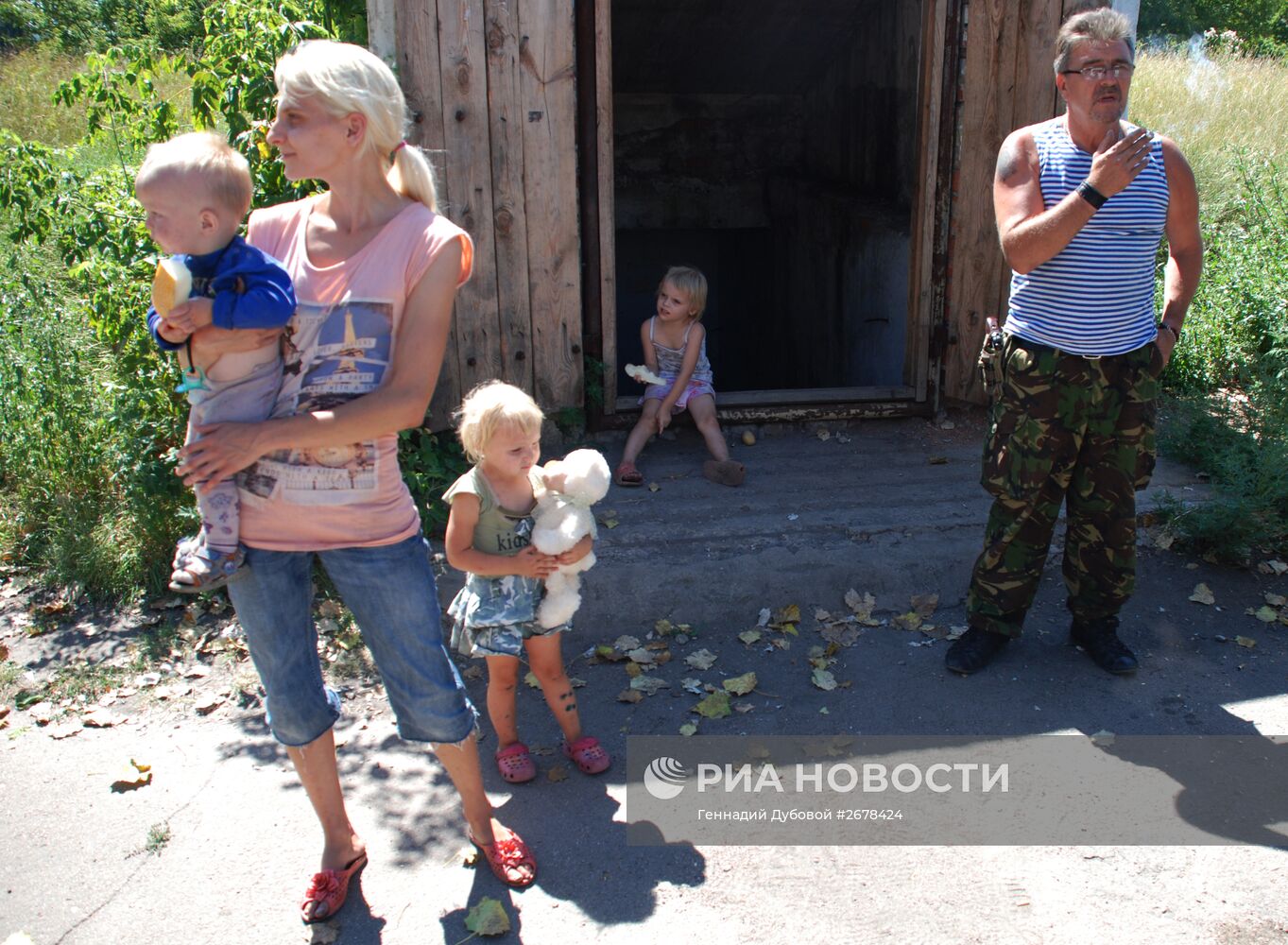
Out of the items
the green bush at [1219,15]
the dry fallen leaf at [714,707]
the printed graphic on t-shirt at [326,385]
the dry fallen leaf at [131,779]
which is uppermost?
the green bush at [1219,15]

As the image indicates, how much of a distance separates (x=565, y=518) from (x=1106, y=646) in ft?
7.37

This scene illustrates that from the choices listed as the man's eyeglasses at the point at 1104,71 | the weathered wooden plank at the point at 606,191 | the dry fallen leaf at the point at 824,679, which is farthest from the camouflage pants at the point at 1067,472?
the weathered wooden plank at the point at 606,191

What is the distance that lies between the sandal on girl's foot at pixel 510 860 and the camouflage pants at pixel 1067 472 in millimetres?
1994

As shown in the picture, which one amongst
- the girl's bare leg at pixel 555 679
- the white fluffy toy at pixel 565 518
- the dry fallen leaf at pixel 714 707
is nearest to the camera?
the white fluffy toy at pixel 565 518

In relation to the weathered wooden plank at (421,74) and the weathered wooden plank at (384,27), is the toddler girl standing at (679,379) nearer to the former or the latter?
the weathered wooden plank at (421,74)

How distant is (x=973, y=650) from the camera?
4.09m

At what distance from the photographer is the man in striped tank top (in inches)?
137

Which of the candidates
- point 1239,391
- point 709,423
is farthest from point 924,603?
point 1239,391

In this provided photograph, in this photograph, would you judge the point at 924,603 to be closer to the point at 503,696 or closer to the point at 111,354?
the point at 503,696

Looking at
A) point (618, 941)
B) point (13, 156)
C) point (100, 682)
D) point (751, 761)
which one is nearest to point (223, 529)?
point (618, 941)

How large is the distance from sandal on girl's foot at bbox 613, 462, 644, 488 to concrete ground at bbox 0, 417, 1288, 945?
0.06 metres

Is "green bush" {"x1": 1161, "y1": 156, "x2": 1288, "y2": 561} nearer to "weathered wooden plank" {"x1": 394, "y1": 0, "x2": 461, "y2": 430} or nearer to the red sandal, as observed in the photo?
the red sandal

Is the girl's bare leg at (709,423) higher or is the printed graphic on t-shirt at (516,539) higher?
the printed graphic on t-shirt at (516,539)

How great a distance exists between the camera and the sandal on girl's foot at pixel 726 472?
17.7ft
